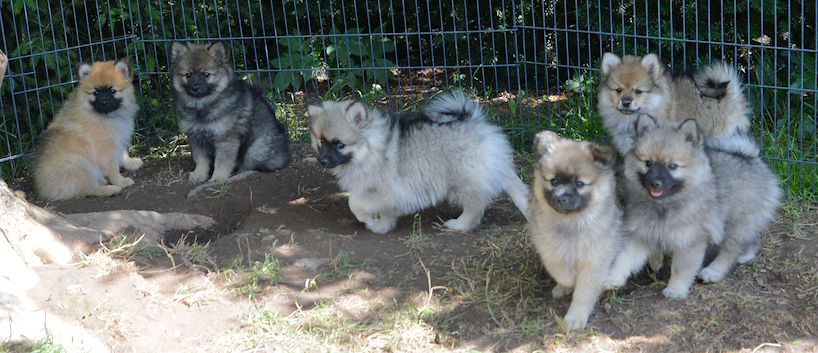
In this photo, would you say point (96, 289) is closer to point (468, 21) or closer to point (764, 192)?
point (764, 192)

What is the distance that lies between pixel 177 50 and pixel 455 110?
2.53m

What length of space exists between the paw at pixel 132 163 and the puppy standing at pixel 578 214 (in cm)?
429

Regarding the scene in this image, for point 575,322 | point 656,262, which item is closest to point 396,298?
point 575,322

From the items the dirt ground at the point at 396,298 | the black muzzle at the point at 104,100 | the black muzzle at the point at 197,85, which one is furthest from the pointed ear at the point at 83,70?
the dirt ground at the point at 396,298

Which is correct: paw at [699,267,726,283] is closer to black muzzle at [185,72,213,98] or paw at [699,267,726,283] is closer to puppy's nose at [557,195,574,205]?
puppy's nose at [557,195,574,205]

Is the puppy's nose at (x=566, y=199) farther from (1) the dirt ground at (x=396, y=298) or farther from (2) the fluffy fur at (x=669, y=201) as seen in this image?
(1) the dirt ground at (x=396, y=298)

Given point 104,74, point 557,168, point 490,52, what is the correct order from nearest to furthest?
point 557,168, point 104,74, point 490,52

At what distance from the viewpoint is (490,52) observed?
8.50 metres

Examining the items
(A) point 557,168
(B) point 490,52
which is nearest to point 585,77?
(B) point 490,52

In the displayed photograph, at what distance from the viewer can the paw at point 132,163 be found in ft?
24.5

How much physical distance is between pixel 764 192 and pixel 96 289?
345cm

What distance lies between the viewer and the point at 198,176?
709cm

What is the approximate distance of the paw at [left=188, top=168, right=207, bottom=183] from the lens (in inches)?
278

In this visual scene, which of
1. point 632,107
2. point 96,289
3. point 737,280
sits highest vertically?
point 632,107
